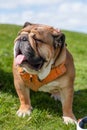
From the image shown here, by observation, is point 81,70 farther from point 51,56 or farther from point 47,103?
point 51,56

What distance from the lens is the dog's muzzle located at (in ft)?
14.7

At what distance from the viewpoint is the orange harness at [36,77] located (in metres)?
4.86

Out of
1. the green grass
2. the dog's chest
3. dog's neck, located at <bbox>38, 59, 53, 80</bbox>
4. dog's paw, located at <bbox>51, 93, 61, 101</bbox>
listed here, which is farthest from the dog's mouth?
dog's paw, located at <bbox>51, 93, 61, 101</bbox>

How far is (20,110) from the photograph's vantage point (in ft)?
16.3

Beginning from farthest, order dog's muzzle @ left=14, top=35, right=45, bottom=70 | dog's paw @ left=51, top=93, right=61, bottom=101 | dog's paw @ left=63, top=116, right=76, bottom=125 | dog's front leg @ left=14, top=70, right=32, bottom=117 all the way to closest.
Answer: dog's paw @ left=51, top=93, right=61, bottom=101
dog's front leg @ left=14, top=70, right=32, bottom=117
dog's paw @ left=63, top=116, right=76, bottom=125
dog's muzzle @ left=14, top=35, right=45, bottom=70

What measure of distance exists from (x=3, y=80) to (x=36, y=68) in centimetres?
170

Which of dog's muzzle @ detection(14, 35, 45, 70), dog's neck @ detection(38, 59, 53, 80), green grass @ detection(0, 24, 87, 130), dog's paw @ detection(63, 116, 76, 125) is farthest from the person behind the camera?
dog's neck @ detection(38, 59, 53, 80)

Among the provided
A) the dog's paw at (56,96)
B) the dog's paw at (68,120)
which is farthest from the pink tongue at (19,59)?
the dog's paw at (56,96)

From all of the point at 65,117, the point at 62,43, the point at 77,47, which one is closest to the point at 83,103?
the point at 65,117

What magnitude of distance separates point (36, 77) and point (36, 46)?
53cm

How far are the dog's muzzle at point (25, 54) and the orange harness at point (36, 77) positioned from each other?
11.5 inches

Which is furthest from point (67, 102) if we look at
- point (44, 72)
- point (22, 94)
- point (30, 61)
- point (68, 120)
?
point (30, 61)

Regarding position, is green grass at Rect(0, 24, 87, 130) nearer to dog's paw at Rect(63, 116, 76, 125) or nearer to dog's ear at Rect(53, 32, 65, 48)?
dog's paw at Rect(63, 116, 76, 125)

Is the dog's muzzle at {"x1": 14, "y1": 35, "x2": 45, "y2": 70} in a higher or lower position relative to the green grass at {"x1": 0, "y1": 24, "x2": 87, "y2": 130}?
higher
